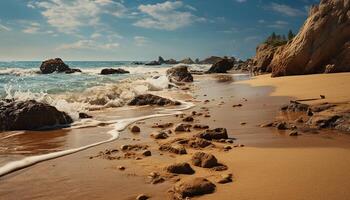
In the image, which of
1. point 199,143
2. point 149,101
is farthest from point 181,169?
point 149,101

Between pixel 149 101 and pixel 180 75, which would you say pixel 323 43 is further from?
pixel 149 101

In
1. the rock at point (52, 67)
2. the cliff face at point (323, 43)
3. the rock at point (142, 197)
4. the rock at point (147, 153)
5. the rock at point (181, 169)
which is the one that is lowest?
the rock at point (142, 197)

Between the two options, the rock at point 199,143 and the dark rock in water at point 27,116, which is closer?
the rock at point 199,143

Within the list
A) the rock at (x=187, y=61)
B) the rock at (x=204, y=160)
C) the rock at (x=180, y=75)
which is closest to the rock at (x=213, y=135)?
the rock at (x=204, y=160)

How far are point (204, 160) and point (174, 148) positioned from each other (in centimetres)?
110

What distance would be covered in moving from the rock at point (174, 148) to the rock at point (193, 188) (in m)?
1.76

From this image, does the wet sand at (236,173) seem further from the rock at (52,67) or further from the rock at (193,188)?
the rock at (52,67)

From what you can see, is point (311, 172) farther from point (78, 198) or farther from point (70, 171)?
point (70, 171)

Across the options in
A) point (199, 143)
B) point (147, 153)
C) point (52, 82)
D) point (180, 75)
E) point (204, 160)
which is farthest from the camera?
point (180, 75)

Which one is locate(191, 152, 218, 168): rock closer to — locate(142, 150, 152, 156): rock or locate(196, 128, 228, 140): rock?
locate(142, 150, 152, 156): rock

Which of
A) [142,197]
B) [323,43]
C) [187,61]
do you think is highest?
[187,61]

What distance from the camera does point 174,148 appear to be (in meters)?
6.30

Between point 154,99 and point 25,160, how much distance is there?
347 inches

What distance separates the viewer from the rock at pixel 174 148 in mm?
6143
